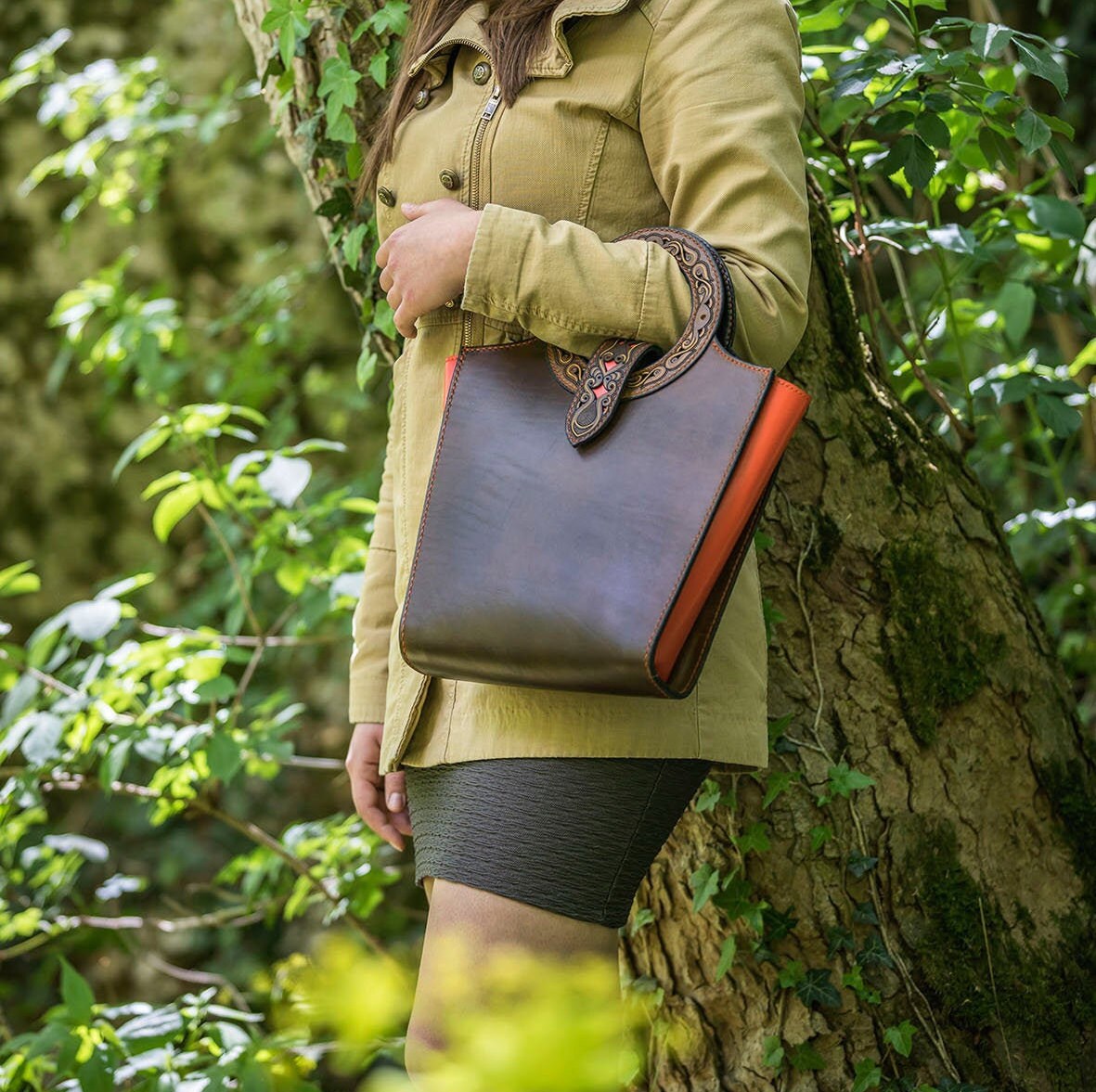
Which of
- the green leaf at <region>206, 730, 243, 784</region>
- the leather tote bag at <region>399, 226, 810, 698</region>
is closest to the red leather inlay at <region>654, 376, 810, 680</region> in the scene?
the leather tote bag at <region>399, 226, 810, 698</region>

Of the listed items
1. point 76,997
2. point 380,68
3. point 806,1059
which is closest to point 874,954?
point 806,1059

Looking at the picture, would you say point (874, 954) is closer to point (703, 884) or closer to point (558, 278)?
point (703, 884)

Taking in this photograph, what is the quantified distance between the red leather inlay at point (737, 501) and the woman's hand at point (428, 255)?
0.98 feet

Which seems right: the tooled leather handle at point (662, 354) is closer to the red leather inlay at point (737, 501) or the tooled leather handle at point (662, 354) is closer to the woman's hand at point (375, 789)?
the red leather inlay at point (737, 501)

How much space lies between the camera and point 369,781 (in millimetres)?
1361

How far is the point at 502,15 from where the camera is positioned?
1.11m

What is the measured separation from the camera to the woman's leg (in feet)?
3.34

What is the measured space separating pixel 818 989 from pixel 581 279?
883 millimetres

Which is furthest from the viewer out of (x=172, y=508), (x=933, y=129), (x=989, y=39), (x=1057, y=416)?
(x=172, y=508)

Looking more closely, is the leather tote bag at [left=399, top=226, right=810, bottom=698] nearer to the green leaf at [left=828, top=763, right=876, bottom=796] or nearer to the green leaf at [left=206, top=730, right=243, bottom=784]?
the green leaf at [left=828, top=763, right=876, bottom=796]

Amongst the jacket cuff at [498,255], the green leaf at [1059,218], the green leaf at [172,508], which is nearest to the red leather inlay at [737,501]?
the jacket cuff at [498,255]

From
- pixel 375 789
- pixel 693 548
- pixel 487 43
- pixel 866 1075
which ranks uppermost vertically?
pixel 487 43

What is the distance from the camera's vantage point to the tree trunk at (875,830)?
1.38 m

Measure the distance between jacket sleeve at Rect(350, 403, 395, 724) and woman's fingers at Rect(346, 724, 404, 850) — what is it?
0.07 feet
